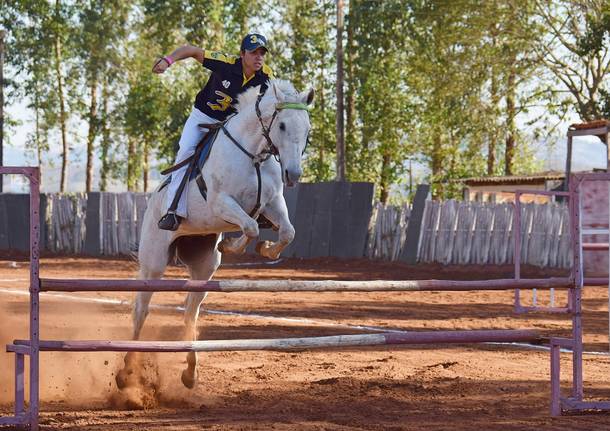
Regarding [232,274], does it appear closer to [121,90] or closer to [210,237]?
[210,237]

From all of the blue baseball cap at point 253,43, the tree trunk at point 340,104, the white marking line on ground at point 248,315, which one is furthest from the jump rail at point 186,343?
the tree trunk at point 340,104

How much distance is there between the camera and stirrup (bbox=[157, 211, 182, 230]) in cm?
781

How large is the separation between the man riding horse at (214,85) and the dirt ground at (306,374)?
153 cm

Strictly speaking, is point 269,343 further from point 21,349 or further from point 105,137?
point 105,137

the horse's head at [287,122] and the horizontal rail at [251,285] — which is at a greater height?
the horse's head at [287,122]

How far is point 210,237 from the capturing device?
8516mm

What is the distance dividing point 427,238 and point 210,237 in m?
16.3

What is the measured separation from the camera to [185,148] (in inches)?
326

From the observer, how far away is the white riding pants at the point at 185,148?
25.8 feet

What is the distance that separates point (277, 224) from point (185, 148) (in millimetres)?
1277

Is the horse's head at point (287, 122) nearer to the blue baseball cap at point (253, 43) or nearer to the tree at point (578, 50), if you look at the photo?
the blue baseball cap at point (253, 43)

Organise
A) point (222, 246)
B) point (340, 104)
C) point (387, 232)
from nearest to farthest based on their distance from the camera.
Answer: point (222, 246)
point (387, 232)
point (340, 104)

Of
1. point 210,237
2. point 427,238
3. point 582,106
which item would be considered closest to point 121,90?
point 582,106

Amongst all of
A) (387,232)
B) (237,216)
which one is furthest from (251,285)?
(387,232)
